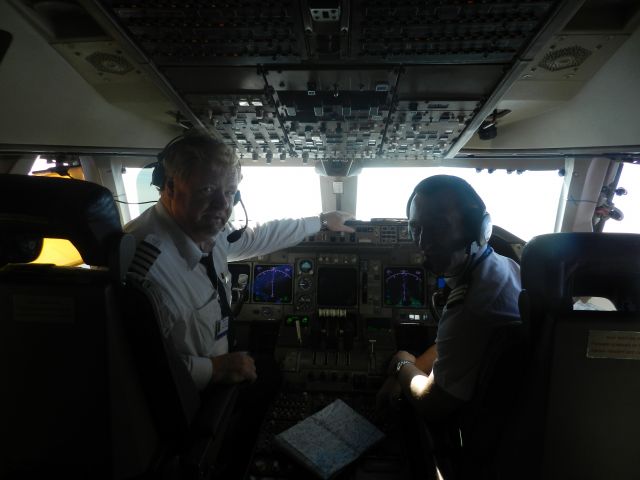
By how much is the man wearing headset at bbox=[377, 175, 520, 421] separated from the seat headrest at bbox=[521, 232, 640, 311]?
0.89 feet

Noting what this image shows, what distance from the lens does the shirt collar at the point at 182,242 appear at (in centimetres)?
144

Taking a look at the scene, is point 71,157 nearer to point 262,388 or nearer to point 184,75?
point 184,75

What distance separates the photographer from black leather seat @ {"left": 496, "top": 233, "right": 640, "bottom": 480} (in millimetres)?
768

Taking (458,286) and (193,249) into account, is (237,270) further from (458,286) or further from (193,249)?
(458,286)

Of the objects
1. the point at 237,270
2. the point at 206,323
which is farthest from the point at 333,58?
the point at 237,270

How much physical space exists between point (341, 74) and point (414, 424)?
5.04 feet

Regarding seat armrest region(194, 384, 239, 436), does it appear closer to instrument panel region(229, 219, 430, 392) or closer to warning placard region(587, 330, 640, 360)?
instrument panel region(229, 219, 430, 392)

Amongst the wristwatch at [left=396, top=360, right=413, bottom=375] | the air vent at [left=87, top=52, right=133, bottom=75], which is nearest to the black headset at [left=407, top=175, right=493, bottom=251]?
the wristwatch at [left=396, top=360, right=413, bottom=375]

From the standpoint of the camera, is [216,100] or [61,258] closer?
[216,100]

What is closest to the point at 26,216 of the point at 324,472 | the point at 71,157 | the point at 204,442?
the point at 204,442

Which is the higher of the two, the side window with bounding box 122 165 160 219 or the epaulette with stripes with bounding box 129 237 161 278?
the side window with bounding box 122 165 160 219

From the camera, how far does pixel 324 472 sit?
4.20ft

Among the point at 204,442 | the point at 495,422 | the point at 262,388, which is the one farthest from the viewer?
the point at 262,388

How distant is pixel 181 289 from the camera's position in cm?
136
